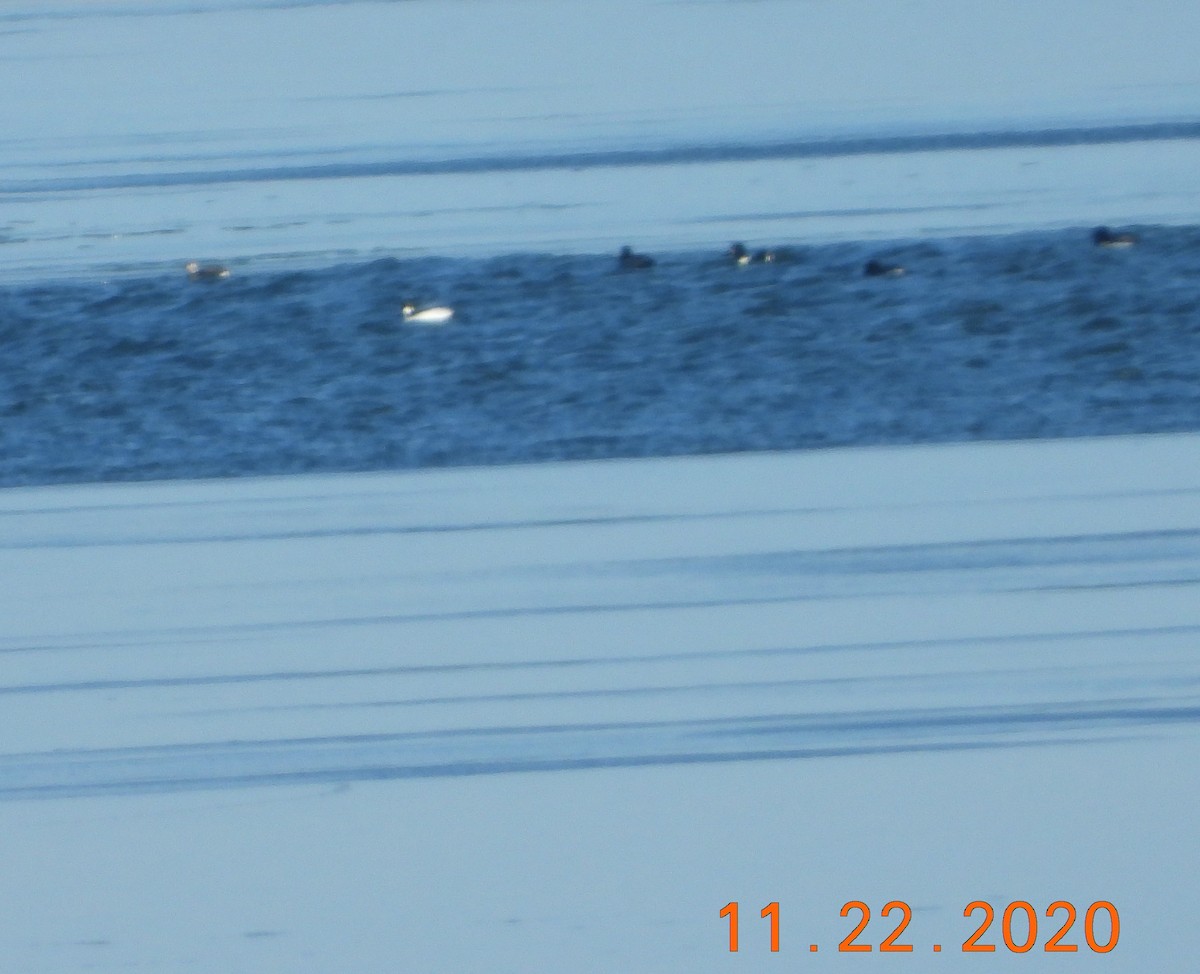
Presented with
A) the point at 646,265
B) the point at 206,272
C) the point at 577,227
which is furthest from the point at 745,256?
the point at 206,272

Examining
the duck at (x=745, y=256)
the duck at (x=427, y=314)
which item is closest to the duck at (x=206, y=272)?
the duck at (x=427, y=314)

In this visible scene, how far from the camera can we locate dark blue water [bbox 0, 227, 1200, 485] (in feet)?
5.59

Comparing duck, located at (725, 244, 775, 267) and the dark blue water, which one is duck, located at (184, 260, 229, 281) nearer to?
the dark blue water

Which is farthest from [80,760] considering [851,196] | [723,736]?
[851,196]

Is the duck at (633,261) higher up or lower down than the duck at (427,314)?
higher up

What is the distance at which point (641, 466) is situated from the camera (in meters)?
1.67

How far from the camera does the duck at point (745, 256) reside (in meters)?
1.90

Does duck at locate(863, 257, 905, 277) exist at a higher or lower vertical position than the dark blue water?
higher

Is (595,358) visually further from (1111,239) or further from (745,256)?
(1111,239)

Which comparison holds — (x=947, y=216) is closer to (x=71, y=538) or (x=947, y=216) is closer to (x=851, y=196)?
(x=851, y=196)

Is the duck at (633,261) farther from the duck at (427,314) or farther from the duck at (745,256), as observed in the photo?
the duck at (427,314)

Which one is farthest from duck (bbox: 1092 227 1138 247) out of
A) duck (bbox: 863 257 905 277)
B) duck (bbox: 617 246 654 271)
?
duck (bbox: 617 246 654 271)

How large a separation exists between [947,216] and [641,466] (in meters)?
0.58

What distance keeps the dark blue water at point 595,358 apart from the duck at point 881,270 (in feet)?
0.05
